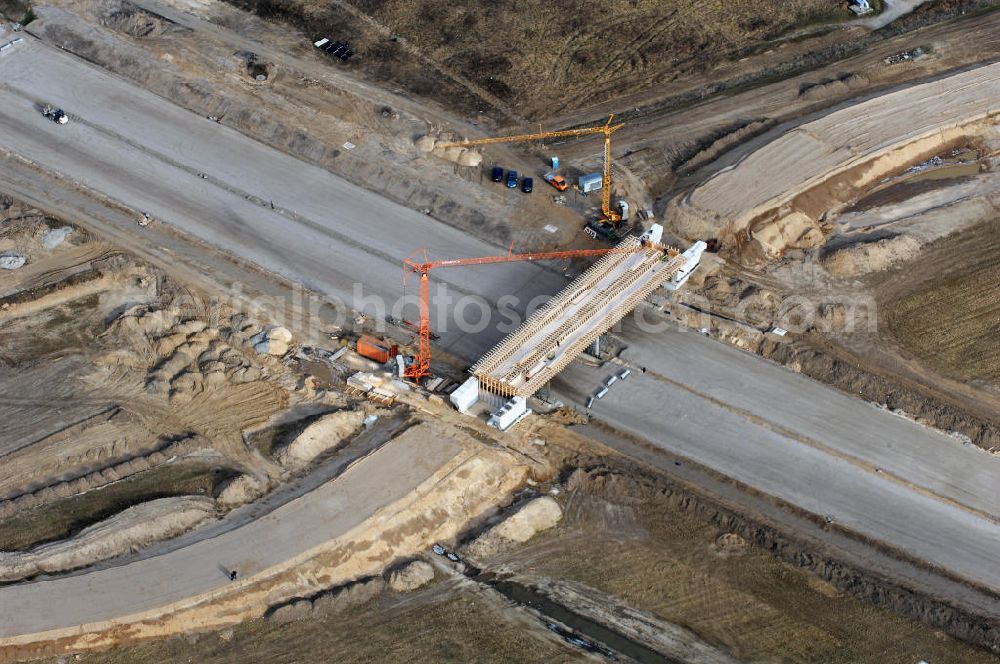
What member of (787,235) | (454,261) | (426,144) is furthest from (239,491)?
(787,235)

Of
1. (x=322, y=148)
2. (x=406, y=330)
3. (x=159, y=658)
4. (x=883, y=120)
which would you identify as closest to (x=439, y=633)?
(x=159, y=658)

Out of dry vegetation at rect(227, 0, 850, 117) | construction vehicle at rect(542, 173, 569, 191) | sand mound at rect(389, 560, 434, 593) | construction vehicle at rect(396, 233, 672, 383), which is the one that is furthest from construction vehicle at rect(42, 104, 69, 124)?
sand mound at rect(389, 560, 434, 593)

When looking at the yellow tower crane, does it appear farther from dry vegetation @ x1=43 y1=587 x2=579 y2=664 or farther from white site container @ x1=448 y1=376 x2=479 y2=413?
dry vegetation @ x1=43 y1=587 x2=579 y2=664

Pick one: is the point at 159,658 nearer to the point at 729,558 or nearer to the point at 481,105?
the point at 729,558

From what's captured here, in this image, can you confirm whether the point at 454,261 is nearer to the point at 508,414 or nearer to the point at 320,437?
the point at 508,414

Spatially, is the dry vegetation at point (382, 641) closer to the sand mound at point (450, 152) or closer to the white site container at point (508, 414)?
the white site container at point (508, 414)

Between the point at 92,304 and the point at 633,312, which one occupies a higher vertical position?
the point at 633,312

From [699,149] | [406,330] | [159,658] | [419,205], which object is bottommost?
[159,658]
